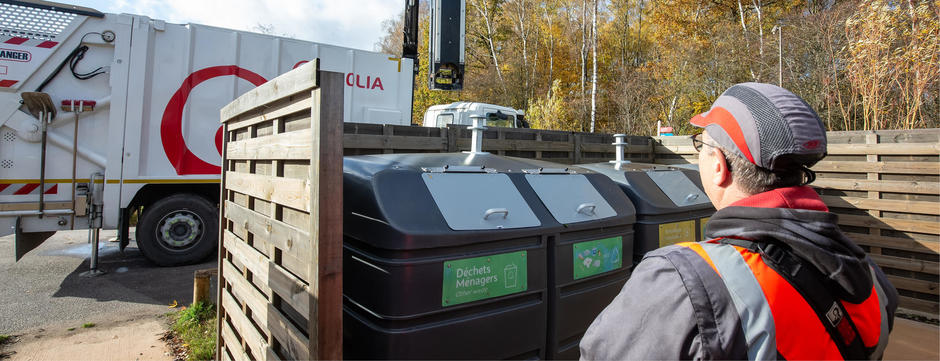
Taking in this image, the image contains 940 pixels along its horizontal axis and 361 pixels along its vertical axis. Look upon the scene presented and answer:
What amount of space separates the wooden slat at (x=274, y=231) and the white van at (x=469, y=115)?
7.00m

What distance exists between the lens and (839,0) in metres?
14.6

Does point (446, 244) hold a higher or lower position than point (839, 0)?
lower

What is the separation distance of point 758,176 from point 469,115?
8.51m

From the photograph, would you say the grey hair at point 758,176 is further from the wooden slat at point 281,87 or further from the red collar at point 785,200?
the wooden slat at point 281,87

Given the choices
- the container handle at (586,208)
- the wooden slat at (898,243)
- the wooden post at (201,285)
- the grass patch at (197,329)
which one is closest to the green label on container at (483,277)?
the container handle at (586,208)

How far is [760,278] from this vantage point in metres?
0.90

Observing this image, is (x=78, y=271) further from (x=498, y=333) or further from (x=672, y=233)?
(x=672, y=233)

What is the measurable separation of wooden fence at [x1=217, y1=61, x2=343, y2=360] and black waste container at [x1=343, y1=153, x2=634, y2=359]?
293 millimetres

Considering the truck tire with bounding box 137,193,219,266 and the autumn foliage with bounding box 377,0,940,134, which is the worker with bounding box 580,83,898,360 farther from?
the autumn foliage with bounding box 377,0,940,134

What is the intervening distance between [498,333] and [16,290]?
580cm

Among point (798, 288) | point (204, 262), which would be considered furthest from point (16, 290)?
point (798, 288)

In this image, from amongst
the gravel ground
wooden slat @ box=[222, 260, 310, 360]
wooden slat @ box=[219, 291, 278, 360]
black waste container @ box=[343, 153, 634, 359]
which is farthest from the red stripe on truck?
black waste container @ box=[343, 153, 634, 359]

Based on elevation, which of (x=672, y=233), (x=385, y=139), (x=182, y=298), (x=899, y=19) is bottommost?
(x=182, y=298)

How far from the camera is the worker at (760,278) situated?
882 mm
